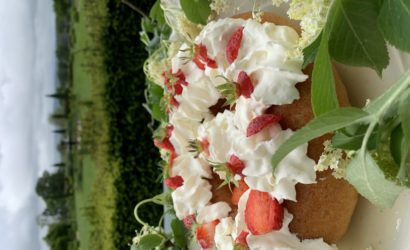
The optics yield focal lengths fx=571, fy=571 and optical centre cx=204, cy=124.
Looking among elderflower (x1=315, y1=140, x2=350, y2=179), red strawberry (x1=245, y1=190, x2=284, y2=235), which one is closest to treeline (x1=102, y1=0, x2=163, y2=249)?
red strawberry (x1=245, y1=190, x2=284, y2=235)

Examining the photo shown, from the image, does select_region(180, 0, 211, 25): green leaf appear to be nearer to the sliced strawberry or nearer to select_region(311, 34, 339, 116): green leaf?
the sliced strawberry

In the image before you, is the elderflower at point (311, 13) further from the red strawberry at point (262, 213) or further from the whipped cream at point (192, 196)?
the whipped cream at point (192, 196)

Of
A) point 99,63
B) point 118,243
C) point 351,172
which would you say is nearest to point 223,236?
point 351,172

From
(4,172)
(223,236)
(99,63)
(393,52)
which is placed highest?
(393,52)

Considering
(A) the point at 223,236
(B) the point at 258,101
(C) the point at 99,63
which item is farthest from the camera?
(C) the point at 99,63

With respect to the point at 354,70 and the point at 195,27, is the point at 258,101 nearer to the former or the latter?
the point at 354,70

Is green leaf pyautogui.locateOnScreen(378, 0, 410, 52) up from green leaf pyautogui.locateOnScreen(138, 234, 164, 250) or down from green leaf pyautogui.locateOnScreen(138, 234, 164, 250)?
up
